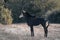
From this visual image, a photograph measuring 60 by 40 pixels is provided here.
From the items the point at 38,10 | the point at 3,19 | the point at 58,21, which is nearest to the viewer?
the point at 3,19

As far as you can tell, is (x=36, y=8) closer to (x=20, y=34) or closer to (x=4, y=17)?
(x=4, y=17)

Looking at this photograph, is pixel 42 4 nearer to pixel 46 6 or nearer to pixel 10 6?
pixel 46 6

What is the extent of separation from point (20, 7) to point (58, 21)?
16.5 ft

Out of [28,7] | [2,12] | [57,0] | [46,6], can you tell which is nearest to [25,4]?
[28,7]

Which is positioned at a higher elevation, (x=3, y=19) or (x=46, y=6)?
(x=3, y=19)

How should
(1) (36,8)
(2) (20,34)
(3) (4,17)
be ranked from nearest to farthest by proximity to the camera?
(2) (20,34) → (3) (4,17) → (1) (36,8)

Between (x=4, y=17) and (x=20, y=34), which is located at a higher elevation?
(x=20, y=34)

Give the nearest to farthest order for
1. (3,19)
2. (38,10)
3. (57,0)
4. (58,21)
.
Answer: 1. (3,19)
2. (58,21)
3. (38,10)
4. (57,0)

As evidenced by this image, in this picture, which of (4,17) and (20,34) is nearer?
(20,34)

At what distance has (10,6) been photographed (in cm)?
2988

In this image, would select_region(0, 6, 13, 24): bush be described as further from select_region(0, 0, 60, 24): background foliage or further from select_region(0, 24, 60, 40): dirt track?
select_region(0, 0, 60, 24): background foliage

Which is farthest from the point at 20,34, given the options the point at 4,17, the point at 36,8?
the point at 36,8

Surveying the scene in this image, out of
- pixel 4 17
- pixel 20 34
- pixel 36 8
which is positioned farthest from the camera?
pixel 36 8

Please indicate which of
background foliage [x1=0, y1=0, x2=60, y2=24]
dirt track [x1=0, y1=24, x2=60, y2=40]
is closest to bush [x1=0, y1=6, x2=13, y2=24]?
dirt track [x1=0, y1=24, x2=60, y2=40]
